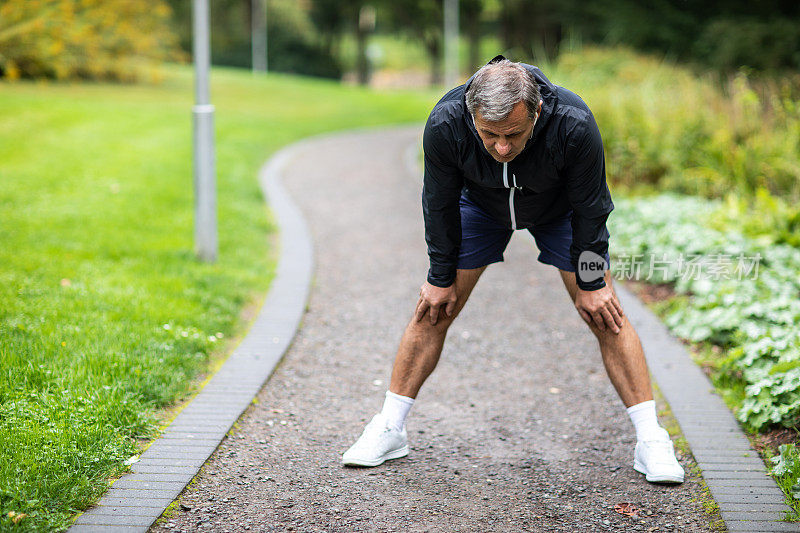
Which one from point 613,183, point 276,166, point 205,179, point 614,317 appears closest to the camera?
point 614,317

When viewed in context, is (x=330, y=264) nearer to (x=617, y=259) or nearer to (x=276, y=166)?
(x=617, y=259)

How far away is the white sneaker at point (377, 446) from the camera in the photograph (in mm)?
3365

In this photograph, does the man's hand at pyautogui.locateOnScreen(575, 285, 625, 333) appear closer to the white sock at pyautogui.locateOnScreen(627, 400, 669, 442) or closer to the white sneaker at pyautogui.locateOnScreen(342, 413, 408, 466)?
the white sock at pyautogui.locateOnScreen(627, 400, 669, 442)

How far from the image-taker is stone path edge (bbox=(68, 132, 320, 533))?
9.48ft

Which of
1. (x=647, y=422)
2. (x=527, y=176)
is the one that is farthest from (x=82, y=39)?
(x=647, y=422)

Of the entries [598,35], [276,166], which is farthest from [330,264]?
[598,35]

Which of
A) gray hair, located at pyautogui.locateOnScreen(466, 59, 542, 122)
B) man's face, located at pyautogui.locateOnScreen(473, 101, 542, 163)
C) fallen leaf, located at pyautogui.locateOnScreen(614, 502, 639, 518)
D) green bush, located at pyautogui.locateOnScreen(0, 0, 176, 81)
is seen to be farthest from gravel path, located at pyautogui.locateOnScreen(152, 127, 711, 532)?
green bush, located at pyautogui.locateOnScreen(0, 0, 176, 81)

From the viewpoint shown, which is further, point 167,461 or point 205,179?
point 205,179

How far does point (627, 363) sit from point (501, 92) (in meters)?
1.30

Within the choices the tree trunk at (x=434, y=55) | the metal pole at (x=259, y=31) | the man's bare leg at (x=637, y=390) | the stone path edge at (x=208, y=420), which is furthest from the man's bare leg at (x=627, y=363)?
the tree trunk at (x=434, y=55)

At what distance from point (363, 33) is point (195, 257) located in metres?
40.8

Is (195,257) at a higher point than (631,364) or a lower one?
lower

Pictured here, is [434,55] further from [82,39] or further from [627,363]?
[627,363]

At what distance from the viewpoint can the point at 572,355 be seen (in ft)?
15.9
